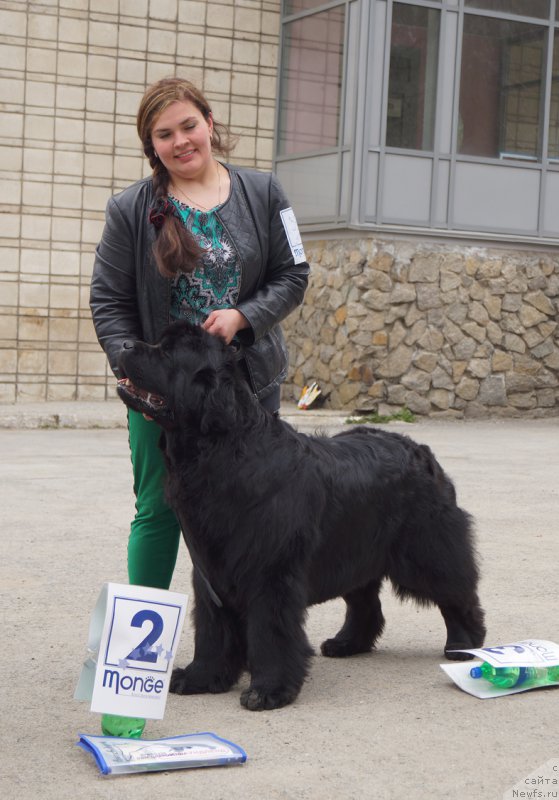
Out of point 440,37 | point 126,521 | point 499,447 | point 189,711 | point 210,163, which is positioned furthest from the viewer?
point 440,37

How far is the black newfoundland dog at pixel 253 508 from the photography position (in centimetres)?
363

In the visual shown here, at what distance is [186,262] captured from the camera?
12.6ft

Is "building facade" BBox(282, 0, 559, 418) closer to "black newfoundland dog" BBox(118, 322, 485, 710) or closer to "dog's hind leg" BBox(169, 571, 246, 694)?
"black newfoundland dog" BBox(118, 322, 485, 710)

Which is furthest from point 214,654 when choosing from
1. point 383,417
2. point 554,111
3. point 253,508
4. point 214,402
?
point 554,111

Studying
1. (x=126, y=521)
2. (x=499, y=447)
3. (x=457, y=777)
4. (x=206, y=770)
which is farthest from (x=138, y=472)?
(x=499, y=447)

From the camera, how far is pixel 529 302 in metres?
13.6

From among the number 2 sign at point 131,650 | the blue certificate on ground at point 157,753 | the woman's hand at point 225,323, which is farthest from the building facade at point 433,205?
the blue certificate on ground at point 157,753

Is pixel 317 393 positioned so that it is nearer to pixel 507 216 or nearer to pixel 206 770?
pixel 507 216

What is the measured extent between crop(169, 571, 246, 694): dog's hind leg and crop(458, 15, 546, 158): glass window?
10.6 metres

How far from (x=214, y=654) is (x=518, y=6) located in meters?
11.6

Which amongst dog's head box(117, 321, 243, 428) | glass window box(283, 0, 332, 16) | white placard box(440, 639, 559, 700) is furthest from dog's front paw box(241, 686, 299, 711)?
glass window box(283, 0, 332, 16)

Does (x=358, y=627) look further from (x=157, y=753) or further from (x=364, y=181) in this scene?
(x=364, y=181)

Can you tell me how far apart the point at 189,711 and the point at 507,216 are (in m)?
10.8

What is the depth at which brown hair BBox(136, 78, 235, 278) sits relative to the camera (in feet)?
12.5
